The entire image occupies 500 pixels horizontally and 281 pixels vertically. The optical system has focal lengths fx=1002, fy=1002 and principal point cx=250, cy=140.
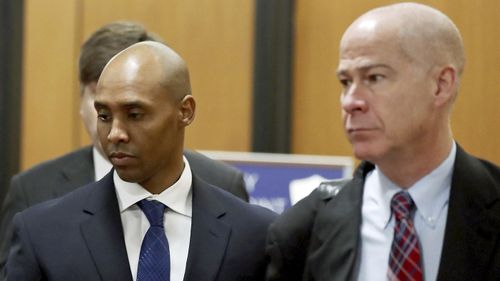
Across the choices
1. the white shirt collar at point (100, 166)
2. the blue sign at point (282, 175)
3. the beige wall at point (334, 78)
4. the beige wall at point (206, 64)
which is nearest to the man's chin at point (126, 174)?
the white shirt collar at point (100, 166)

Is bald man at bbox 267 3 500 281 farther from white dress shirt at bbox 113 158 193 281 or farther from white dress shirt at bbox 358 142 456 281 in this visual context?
white dress shirt at bbox 113 158 193 281

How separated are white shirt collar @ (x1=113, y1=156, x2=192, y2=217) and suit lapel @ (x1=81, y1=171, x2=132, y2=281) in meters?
0.02

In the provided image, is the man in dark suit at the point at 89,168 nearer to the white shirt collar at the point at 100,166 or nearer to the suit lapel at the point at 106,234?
the white shirt collar at the point at 100,166

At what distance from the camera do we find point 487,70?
424 centimetres

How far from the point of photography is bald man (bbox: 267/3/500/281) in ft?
7.18

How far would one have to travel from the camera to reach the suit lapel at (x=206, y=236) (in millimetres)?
2318

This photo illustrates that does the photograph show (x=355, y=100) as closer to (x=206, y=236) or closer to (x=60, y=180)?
(x=206, y=236)

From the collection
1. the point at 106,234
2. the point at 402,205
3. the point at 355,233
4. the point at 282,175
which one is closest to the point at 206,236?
the point at 106,234

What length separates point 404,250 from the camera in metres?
2.19

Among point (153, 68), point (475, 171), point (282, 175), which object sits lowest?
point (282, 175)

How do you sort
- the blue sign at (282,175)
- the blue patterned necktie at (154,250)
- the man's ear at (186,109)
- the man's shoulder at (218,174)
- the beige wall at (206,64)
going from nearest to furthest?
the blue patterned necktie at (154,250)
the man's ear at (186,109)
the man's shoulder at (218,174)
the blue sign at (282,175)
the beige wall at (206,64)

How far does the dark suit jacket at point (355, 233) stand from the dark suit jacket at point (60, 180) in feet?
2.07

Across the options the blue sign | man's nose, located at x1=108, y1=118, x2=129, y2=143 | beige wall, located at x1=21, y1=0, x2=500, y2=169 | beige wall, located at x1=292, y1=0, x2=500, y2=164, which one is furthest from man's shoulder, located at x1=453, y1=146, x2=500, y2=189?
beige wall, located at x1=21, y1=0, x2=500, y2=169

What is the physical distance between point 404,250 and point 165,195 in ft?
1.90
